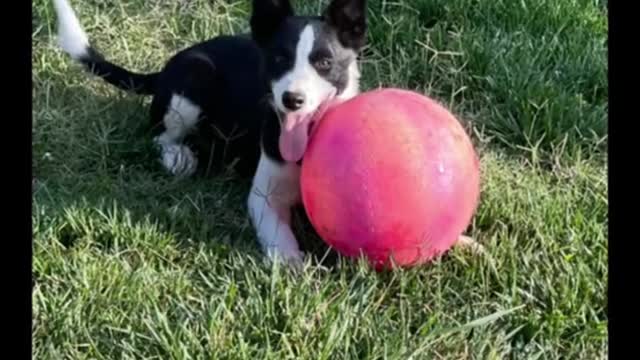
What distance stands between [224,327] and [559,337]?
1087 mm

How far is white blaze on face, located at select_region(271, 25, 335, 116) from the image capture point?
3662 millimetres

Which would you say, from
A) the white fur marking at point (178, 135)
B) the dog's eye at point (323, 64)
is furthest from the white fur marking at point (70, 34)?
the dog's eye at point (323, 64)

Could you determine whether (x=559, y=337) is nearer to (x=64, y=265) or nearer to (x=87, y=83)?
(x=64, y=265)

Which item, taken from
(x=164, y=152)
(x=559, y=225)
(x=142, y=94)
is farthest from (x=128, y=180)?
(x=559, y=225)

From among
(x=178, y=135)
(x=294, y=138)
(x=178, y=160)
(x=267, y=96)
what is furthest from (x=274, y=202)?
(x=178, y=135)

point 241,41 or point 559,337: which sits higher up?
point 241,41

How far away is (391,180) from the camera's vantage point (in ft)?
Result: 10.8

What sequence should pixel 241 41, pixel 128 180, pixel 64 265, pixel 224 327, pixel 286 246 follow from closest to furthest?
pixel 224 327 → pixel 64 265 → pixel 286 246 → pixel 128 180 → pixel 241 41

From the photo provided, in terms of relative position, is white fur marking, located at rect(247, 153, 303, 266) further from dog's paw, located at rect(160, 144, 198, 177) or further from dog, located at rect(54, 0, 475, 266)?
dog's paw, located at rect(160, 144, 198, 177)

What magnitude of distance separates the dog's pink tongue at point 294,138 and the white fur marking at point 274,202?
111 mm

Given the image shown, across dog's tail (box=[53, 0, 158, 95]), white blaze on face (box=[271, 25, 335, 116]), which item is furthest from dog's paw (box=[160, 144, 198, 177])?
white blaze on face (box=[271, 25, 335, 116])

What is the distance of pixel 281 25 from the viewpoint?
390 cm

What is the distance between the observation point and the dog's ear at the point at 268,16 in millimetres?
3898

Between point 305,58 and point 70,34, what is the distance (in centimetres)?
175
